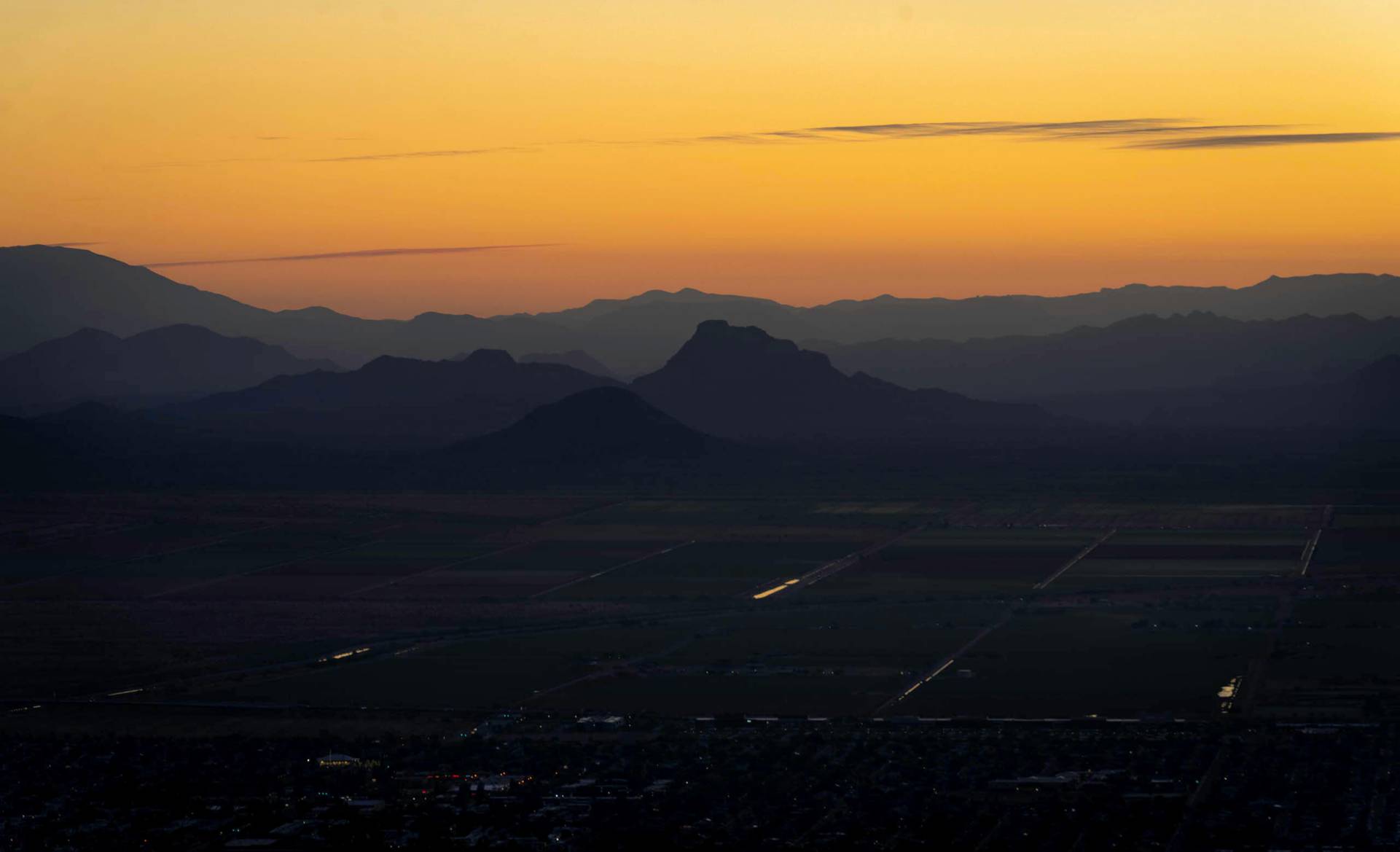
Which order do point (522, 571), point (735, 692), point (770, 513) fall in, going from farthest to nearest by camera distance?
point (770, 513), point (522, 571), point (735, 692)

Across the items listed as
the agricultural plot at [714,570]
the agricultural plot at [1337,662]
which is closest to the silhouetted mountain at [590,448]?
the agricultural plot at [714,570]

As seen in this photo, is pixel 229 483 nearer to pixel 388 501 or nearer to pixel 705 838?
pixel 388 501

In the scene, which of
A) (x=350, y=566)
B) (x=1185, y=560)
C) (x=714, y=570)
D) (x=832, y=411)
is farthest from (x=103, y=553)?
(x=832, y=411)

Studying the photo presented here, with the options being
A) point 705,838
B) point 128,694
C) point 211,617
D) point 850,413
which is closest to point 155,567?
point 211,617

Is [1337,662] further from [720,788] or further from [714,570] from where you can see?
[714,570]

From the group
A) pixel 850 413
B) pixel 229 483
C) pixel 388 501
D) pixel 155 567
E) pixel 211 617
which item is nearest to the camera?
pixel 211 617

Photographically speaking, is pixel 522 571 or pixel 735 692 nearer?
pixel 735 692

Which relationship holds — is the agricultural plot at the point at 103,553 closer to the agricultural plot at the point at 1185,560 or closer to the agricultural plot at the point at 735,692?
the agricultural plot at the point at 735,692
